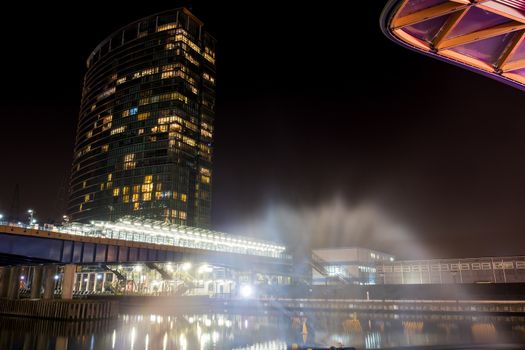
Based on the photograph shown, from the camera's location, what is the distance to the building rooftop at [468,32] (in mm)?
18078

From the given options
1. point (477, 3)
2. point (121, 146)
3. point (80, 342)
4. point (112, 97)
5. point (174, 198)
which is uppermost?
point (112, 97)

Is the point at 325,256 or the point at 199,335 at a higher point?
the point at 325,256

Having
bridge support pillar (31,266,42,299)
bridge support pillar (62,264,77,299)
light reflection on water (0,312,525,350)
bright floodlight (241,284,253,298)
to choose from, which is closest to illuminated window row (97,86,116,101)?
bright floodlight (241,284,253,298)

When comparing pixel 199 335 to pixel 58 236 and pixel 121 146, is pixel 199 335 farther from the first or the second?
pixel 121 146

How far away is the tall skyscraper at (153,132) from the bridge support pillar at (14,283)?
324ft

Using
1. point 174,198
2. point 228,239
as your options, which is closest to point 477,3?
point 228,239

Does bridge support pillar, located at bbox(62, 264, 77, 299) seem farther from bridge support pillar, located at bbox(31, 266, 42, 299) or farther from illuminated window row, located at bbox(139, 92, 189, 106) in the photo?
illuminated window row, located at bbox(139, 92, 189, 106)

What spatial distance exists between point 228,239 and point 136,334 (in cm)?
8786

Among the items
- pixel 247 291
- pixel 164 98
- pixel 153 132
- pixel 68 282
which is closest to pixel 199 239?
pixel 247 291

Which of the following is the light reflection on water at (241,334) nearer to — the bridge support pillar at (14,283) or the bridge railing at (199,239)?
the bridge support pillar at (14,283)

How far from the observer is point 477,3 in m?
17.6

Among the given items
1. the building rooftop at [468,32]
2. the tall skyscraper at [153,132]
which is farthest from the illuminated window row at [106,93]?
the building rooftop at [468,32]

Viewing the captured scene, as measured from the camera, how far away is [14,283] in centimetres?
6344

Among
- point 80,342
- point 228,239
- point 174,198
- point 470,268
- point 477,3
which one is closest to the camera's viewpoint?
point 477,3
